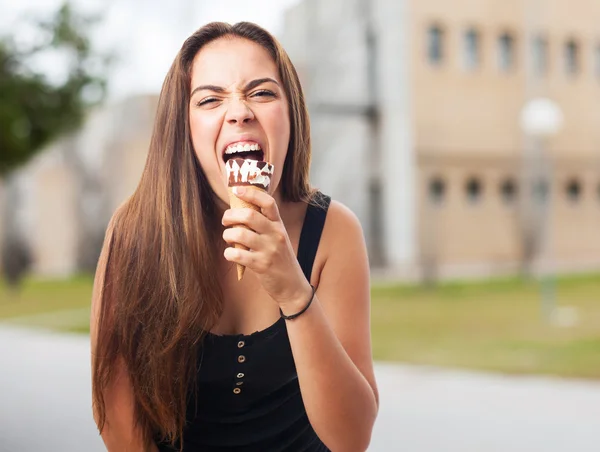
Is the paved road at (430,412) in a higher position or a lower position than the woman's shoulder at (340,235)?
higher

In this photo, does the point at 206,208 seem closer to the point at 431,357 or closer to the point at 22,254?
the point at 431,357

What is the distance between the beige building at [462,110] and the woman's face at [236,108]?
80.8ft

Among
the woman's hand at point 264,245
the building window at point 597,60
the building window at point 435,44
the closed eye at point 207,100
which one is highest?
the building window at point 597,60

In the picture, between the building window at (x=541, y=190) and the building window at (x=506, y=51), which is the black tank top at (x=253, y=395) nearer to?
the building window at (x=541, y=190)

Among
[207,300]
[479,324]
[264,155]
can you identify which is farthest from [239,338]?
[479,324]

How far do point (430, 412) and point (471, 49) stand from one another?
22855 millimetres

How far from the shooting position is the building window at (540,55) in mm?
28686

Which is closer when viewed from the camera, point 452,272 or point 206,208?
point 206,208

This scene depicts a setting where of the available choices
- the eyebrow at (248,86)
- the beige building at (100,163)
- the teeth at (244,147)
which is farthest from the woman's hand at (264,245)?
the beige building at (100,163)

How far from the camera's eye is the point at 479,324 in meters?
13.1

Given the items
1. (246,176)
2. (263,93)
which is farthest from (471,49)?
(246,176)

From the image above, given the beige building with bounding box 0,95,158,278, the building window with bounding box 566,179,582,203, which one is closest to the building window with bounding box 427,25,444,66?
the building window with bounding box 566,179,582,203

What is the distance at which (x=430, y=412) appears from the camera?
700 cm

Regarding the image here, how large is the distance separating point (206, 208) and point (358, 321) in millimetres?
374
